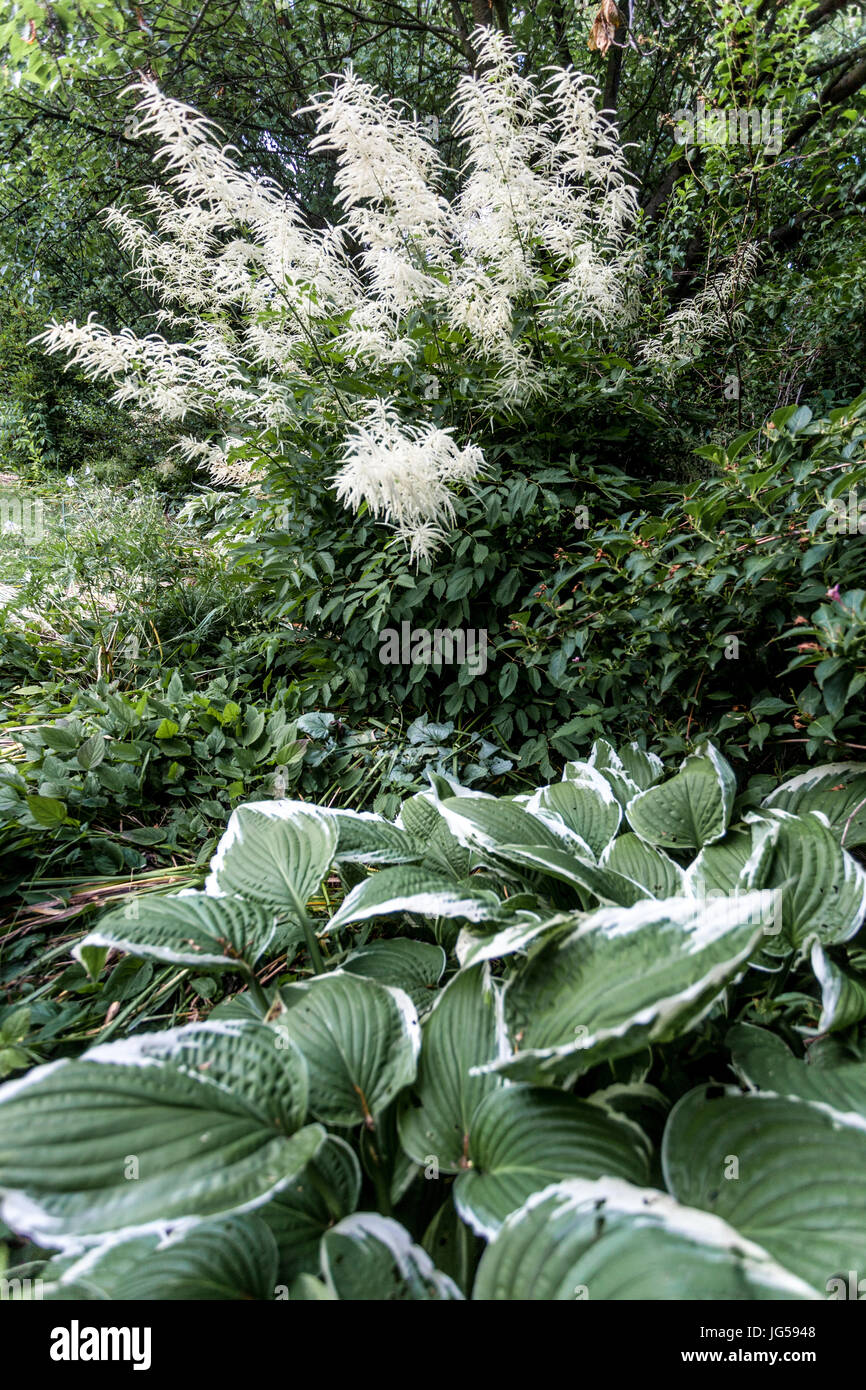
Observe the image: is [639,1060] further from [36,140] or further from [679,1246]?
[36,140]

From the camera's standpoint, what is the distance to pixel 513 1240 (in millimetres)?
568

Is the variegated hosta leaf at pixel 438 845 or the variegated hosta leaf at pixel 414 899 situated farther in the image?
the variegated hosta leaf at pixel 438 845

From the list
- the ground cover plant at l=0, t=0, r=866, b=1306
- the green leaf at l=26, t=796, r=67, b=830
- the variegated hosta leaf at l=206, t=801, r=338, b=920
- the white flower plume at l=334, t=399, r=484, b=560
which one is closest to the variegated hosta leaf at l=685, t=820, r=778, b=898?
the ground cover plant at l=0, t=0, r=866, b=1306

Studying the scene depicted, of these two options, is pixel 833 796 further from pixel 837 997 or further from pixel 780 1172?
pixel 780 1172

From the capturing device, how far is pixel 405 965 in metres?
1.05

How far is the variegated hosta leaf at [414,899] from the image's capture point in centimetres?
93

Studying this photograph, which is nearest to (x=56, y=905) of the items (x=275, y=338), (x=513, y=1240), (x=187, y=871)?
(x=187, y=871)

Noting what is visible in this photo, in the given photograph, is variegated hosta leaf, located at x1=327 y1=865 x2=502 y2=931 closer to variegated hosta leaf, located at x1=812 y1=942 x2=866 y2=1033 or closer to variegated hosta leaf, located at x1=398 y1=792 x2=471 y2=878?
variegated hosta leaf, located at x1=398 y1=792 x2=471 y2=878

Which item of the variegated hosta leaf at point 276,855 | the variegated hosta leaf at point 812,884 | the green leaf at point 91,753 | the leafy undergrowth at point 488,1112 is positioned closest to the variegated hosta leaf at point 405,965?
the leafy undergrowth at point 488,1112

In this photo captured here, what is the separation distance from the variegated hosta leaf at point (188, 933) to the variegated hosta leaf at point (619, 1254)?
454 millimetres

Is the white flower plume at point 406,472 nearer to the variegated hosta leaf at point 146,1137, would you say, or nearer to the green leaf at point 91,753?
the green leaf at point 91,753

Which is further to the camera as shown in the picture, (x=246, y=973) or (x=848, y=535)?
(x=848, y=535)

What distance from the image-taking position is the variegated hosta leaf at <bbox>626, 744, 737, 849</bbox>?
1204 mm
